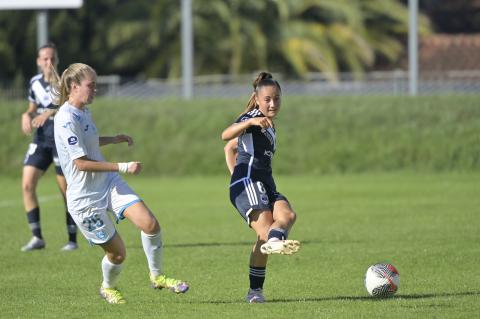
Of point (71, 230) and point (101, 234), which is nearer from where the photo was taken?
point (101, 234)

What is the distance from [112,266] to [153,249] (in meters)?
0.36

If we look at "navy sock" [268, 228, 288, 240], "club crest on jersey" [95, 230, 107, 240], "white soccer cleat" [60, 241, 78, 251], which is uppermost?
"navy sock" [268, 228, 288, 240]

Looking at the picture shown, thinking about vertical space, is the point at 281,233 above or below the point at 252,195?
below

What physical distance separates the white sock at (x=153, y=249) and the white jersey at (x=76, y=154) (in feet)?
1.63

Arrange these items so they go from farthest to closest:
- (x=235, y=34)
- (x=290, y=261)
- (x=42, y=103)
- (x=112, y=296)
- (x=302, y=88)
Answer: (x=235, y=34), (x=302, y=88), (x=42, y=103), (x=290, y=261), (x=112, y=296)

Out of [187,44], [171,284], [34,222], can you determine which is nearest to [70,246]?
[34,222]

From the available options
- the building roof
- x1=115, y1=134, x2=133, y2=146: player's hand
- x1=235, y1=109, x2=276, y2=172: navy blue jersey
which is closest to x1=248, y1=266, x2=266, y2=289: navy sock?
x1=235, y1=109, x2=276, y2=172: navy blue jersey

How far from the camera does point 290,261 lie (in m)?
10.9

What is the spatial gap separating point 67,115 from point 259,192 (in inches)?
65.5

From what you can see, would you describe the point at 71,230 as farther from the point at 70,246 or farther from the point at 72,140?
the point at 72,140

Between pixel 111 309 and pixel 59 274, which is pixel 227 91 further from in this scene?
pixel 111 309

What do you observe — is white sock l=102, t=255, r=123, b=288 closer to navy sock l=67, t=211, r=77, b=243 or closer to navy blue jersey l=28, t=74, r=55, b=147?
navy sock l=67, t=211, r=77, b=243

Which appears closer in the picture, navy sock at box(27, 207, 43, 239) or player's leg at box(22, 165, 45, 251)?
player's leg at box(22, 165, 45, 251)

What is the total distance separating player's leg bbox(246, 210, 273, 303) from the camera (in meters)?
8.06
